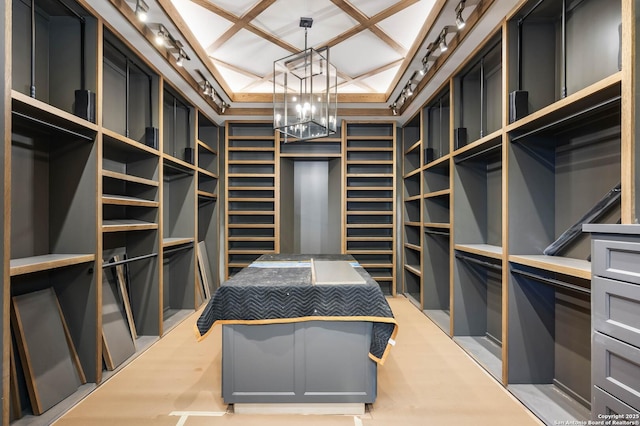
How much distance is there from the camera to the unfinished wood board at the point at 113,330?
282cm

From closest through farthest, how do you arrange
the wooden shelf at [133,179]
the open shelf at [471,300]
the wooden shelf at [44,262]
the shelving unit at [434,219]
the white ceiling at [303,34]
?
the wooden shelf at [44,262]
the wooden shelf at [133,179]
the white ceiling at [303,34]
the open shelf at [471,300]
the shelving unit at [434,219]

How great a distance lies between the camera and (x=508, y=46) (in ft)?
8.47

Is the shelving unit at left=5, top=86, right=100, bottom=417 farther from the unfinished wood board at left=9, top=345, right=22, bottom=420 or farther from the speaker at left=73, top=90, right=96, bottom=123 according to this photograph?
Result: the unfinished wood board at left=9, top=345, right=22, bottom=420

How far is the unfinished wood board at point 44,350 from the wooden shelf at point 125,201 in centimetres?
82

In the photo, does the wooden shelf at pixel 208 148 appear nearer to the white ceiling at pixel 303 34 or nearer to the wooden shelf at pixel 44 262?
the white ceiling at pixel 303 34

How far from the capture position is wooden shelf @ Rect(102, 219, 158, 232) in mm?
2779

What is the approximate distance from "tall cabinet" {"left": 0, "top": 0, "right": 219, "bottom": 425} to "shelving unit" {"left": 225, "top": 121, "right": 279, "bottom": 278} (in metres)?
2.00

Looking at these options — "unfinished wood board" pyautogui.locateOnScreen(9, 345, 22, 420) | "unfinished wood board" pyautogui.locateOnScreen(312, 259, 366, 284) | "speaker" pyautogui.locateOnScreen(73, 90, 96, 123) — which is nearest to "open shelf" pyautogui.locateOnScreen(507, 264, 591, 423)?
"unfinished wood board" pyautogui.locateOnScreen(312, 259, 366, 284)

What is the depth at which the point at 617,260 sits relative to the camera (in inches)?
53.6

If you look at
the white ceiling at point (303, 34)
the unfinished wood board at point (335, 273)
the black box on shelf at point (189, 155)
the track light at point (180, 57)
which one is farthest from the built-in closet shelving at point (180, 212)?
the unfinished wood board at point (335, 273)

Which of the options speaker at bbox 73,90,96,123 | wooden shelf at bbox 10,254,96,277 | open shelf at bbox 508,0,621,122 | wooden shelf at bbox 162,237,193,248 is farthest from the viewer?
wooden shelf at bbox 162,237,193,248

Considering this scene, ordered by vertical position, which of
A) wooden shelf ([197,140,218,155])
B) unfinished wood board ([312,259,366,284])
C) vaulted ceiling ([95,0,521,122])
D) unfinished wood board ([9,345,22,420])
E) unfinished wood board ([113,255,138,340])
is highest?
vaulted ceiling ([95,0,521,122])

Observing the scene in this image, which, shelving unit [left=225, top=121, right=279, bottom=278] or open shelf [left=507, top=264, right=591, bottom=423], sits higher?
shelving unit [left=225, top=121, right=279, bottom=278]

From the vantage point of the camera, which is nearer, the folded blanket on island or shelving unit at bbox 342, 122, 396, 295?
the folded blanket on island
